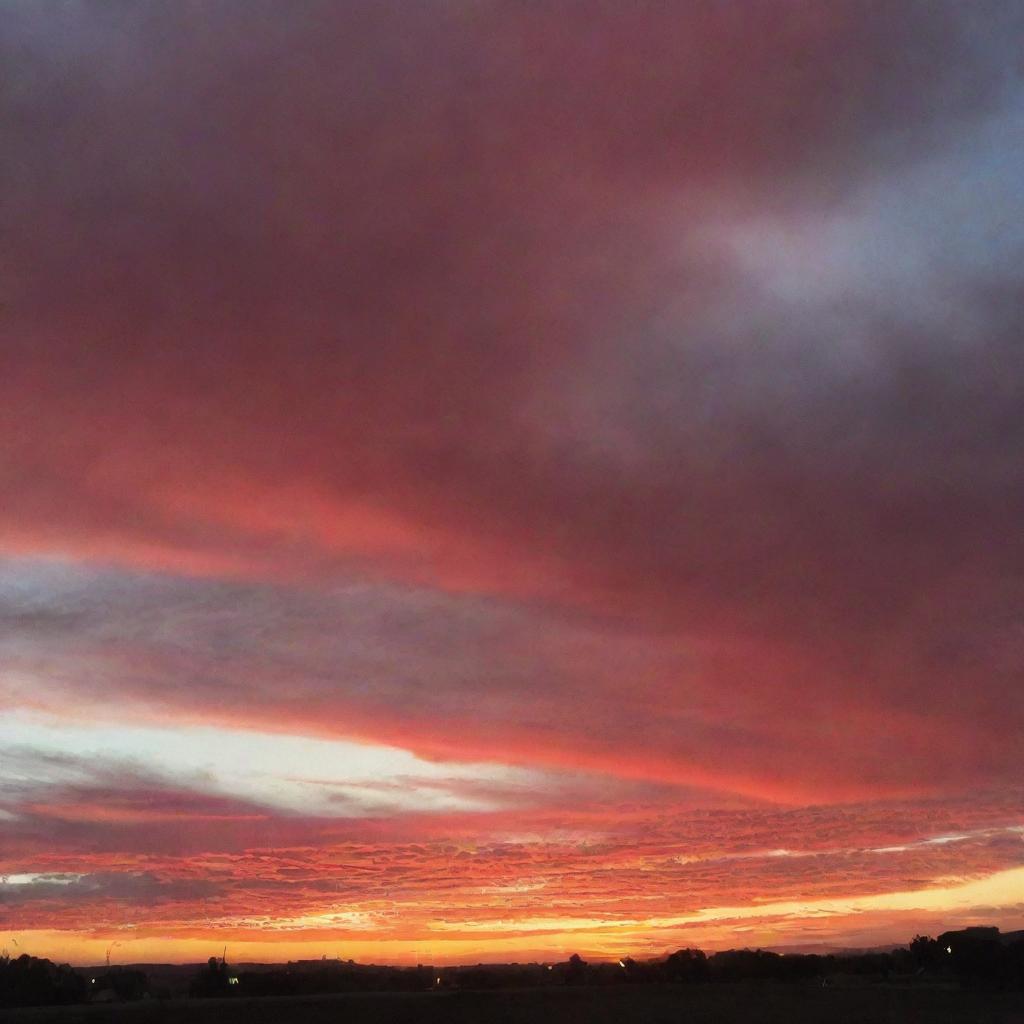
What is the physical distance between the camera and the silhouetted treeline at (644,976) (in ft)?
347

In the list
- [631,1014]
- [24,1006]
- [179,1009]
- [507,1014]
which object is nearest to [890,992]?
[631,1014]

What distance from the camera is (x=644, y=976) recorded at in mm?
129250

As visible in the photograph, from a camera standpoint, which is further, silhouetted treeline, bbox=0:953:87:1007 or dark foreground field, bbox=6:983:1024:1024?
silhouetted treeline, bbox=0:953:87:1007

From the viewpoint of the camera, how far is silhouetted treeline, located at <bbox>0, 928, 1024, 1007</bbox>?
105625 millimetres

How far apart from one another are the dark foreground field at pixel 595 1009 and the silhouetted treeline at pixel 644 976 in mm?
15725

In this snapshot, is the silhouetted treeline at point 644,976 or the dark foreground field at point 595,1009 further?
the silhouetted treeline at point 644,976

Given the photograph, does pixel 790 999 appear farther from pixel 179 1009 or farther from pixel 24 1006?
pixel 24 1006

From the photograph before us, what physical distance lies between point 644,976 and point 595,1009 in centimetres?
4995

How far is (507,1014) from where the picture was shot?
79.6 metres

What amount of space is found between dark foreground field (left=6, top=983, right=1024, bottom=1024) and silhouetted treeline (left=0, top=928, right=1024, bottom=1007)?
15725mm

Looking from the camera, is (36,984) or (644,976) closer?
(36,984)

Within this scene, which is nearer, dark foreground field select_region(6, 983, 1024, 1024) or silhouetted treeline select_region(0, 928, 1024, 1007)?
A: dark foreground field select_region(6, 983, 1024, 1024)

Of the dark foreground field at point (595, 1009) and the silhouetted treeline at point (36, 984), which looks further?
the silhouetted treeline at point (36, 984)

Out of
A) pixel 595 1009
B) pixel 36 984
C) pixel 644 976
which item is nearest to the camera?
pixel 595 1009
